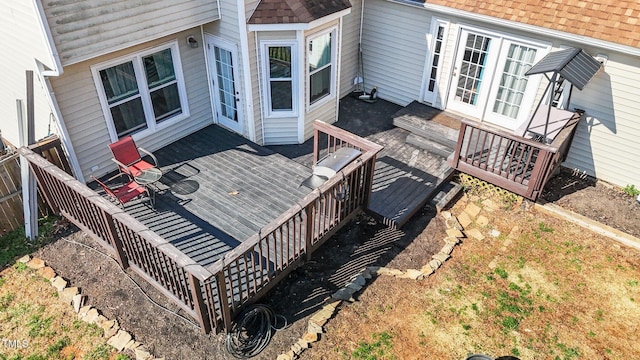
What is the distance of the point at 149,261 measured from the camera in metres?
5.89

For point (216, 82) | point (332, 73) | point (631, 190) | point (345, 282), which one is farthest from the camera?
point (332, 73)

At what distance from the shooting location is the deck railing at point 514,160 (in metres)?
7.53

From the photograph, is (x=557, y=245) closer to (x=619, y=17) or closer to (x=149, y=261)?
(x=619, y=17)

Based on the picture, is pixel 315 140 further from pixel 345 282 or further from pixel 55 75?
pixel 55 75

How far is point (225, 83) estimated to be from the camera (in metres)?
9.08

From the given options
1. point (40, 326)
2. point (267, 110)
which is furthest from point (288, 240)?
point (267, 110)

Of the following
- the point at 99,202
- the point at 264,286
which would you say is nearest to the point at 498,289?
the point at 264,286

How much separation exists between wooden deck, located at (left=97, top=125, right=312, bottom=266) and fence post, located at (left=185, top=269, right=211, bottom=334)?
118cm

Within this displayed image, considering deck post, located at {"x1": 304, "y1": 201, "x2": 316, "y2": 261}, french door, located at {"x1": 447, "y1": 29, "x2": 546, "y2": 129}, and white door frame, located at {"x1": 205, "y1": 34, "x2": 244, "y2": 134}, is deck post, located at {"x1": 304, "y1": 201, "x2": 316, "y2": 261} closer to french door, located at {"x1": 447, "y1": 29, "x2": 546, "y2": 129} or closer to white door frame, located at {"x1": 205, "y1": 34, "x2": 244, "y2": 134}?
white door frame, located at {"x1": 205, "y1": 34, "x2": 244, "y2": 134}

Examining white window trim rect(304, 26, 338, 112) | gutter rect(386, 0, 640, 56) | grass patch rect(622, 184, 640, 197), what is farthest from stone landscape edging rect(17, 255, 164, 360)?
grass patch rect(622, 184, 640, 197)

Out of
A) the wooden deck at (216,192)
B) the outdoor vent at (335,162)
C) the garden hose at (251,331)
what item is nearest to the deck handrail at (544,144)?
the outdoor vent at (335,162)

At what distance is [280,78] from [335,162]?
2.60 m

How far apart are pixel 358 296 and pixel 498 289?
7.18 feet

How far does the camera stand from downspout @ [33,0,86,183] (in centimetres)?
606
